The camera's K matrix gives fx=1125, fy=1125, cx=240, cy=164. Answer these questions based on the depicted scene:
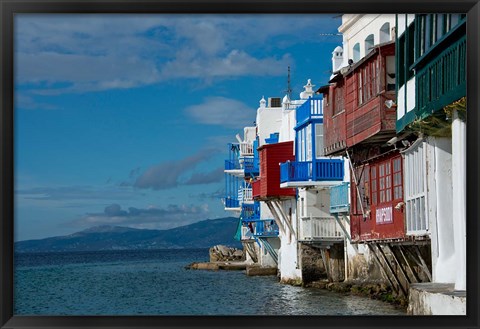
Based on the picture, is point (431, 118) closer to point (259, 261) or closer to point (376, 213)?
point (376, 213)

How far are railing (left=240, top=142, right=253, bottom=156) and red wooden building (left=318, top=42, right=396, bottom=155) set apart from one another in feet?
116

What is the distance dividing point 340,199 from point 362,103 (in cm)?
961

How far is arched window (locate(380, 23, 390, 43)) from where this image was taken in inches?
1435

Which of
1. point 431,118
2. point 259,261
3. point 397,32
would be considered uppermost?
point 397,32

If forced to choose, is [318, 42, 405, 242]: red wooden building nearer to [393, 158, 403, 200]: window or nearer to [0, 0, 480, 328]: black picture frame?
[393, 158, 403, 200]: window

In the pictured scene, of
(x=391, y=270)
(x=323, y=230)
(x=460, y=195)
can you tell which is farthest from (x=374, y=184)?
(x=323, y=230)

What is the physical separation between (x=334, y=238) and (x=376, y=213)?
13.5 m

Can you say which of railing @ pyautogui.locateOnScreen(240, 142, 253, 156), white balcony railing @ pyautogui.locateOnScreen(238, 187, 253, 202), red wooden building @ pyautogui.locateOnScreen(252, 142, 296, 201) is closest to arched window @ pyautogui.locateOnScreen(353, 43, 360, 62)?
red wooden building @ pyautogui.locateOnScreen(252, 142, 296, 201)

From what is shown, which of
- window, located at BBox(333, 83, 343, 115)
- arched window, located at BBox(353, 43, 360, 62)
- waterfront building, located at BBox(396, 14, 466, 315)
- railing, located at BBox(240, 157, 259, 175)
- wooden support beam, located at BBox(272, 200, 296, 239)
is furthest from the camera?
railing, located at BBox(240, 157, 259, 175)
